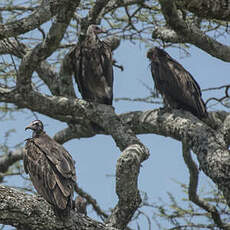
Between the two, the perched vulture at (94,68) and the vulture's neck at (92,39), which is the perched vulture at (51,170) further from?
the vulture's neck at (92,39)

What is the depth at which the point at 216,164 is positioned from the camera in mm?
4125

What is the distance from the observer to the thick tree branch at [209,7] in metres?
2.77

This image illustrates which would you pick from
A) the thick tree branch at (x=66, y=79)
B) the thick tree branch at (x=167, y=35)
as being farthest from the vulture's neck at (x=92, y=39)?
the thick tree branch at (x=167, y=35)

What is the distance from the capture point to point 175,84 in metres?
6.40

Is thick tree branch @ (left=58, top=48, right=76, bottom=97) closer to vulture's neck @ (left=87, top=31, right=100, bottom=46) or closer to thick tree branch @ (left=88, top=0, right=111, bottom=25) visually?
vulture's neck @ (left=87, top=31, right=100, bottom=46)

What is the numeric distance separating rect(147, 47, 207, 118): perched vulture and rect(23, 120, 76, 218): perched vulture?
2.05 metres

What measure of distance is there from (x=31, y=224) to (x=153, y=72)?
151 inches

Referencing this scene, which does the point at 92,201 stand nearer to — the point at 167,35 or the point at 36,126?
the point at 36,126

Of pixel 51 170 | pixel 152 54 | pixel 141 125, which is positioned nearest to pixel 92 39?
pixel 152 54

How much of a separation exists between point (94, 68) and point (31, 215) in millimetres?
3718

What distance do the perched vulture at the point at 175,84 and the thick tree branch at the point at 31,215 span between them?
9.68ft

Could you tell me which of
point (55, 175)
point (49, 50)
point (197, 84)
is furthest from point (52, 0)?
point (197, 84)

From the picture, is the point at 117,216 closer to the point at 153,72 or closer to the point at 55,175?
the point at 55,175

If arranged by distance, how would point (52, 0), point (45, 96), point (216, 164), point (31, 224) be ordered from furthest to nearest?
point (45, 96)
point (52, 0)
point (216, 164)
point (31, 224)
